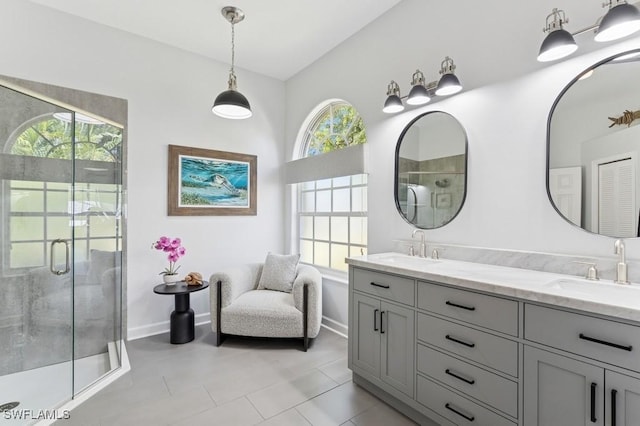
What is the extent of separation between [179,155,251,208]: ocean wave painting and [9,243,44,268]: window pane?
1252mm

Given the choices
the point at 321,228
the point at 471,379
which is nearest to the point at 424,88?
the point at 471,379

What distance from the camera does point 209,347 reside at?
2809 mm

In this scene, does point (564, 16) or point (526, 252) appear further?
point (526, 252)

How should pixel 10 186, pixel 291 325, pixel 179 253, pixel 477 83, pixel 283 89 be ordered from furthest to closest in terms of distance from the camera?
pixel 283 89
pixel 179 253
pixel 291 325
pixel 10 186
pixel 477 83

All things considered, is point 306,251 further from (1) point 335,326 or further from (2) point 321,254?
(1) point 335,326

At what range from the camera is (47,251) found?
2293 millimetres

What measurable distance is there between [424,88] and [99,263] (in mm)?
3161

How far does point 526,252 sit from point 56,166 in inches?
135

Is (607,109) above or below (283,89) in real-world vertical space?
below

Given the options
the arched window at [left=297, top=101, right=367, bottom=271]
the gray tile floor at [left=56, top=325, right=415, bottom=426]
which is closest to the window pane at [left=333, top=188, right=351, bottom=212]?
the arched window at [left=297, top=101, right=367, bottom=271]

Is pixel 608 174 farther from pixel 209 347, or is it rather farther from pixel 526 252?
pixel 209 347

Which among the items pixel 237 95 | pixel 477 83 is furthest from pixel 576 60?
pixel 237 95

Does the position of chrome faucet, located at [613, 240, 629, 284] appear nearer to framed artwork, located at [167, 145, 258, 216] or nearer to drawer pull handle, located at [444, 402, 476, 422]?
drawer pull handle, located at [444, 402, 476, 422]

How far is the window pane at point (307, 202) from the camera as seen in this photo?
3847mm
